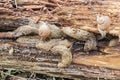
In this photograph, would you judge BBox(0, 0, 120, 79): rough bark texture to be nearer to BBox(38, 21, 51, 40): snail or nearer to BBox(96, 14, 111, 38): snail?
BBox(96, 14, 111, 38): snail

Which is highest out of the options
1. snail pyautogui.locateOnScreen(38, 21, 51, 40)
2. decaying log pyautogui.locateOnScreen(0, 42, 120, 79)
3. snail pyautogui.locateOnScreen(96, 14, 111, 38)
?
snail pyautogui.locateOnScreen(96, 14, 111, 38)

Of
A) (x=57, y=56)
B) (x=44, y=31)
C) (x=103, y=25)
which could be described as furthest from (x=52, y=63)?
(x=103, y=25)

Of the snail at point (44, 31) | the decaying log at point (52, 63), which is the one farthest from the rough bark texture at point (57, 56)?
the snail at point (44, 31)

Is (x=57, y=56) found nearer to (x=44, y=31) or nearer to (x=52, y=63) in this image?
(x=52, y=63)

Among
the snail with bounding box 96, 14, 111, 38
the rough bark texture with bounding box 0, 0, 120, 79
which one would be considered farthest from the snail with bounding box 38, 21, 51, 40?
the snail with bounding box 96, 14, 111, 38

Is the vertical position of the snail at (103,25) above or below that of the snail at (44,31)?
above

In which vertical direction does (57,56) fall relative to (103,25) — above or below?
below

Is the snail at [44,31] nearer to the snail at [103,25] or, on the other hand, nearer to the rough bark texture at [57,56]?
the rough bark texture at [57,56]

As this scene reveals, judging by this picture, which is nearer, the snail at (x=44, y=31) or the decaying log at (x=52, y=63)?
the decaying log at (x=52, y=63)

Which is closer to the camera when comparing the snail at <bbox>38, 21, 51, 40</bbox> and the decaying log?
the decaying log
